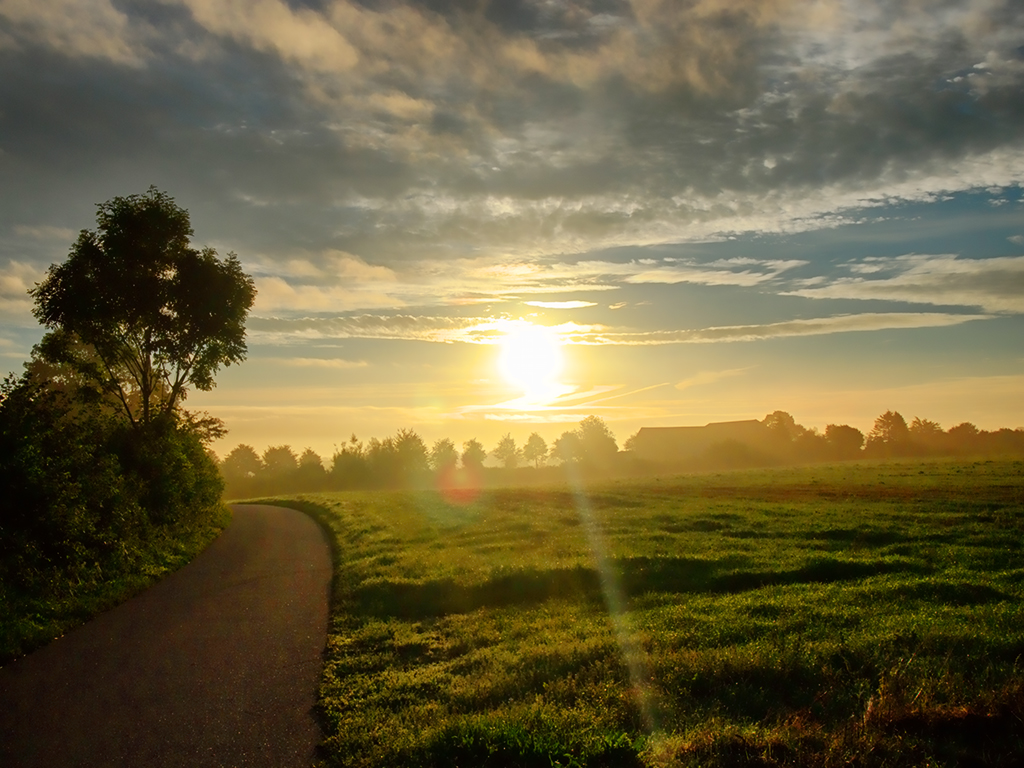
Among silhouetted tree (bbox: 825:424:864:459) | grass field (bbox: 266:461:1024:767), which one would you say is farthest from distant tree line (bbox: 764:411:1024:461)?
grass field (bbox: 266:461:1024:767)

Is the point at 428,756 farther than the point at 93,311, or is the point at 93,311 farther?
the point at 93,311

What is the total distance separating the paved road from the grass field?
59 centimetres

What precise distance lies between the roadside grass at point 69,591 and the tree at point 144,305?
28.3 ft

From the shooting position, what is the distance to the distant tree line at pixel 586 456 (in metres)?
93.1

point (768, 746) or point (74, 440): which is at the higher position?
point (74, 440)

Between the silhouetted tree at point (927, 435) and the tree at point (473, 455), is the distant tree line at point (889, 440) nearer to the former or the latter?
the silhouetted tree at point (927, 435)

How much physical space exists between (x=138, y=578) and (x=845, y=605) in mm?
15445

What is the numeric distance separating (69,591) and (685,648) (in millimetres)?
12036

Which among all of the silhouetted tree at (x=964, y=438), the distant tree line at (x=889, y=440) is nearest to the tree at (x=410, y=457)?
the distant tree line at (x=889, y=440)

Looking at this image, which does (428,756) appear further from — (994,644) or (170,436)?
(170,436)

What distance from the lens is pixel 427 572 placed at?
52.9 feet

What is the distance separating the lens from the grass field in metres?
6.26

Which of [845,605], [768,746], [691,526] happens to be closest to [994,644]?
[845,605]

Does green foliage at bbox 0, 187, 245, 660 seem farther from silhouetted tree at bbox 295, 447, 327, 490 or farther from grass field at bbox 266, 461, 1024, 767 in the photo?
silhouetted tree at bbox 295, 447, 327, 490
